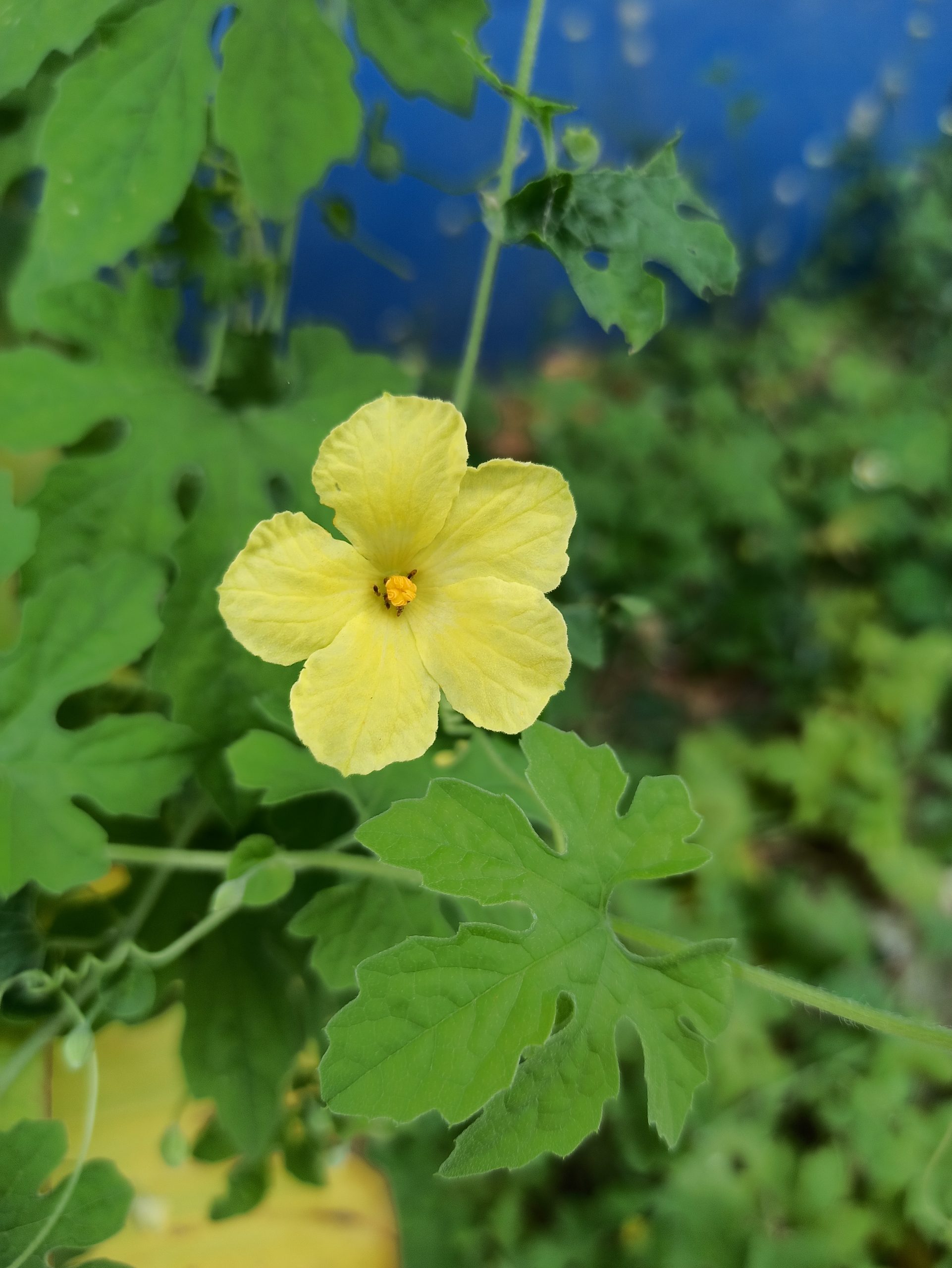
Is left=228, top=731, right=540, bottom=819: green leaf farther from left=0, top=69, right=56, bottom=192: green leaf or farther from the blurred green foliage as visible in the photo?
left=0, top=69, right=56, bottom=192: green leaf

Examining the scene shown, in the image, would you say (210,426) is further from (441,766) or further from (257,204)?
(441,766)

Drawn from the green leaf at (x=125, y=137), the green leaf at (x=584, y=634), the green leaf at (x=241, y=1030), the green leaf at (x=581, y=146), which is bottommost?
the green leaf at (x=241, y=1030)

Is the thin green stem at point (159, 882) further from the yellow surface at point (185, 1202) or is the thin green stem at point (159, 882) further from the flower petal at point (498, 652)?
the flower petal at point (498, 652)

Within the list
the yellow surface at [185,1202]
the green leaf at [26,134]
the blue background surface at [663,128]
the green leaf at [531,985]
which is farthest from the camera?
the blue background surface at [663,128]

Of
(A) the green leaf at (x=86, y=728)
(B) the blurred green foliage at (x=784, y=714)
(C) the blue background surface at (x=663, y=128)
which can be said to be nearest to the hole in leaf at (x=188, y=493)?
(A) the green leaf at (x=86, y=728)

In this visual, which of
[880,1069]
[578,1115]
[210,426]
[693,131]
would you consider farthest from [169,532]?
[693,131]

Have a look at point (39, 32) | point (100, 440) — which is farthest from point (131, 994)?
point (39, 32)
